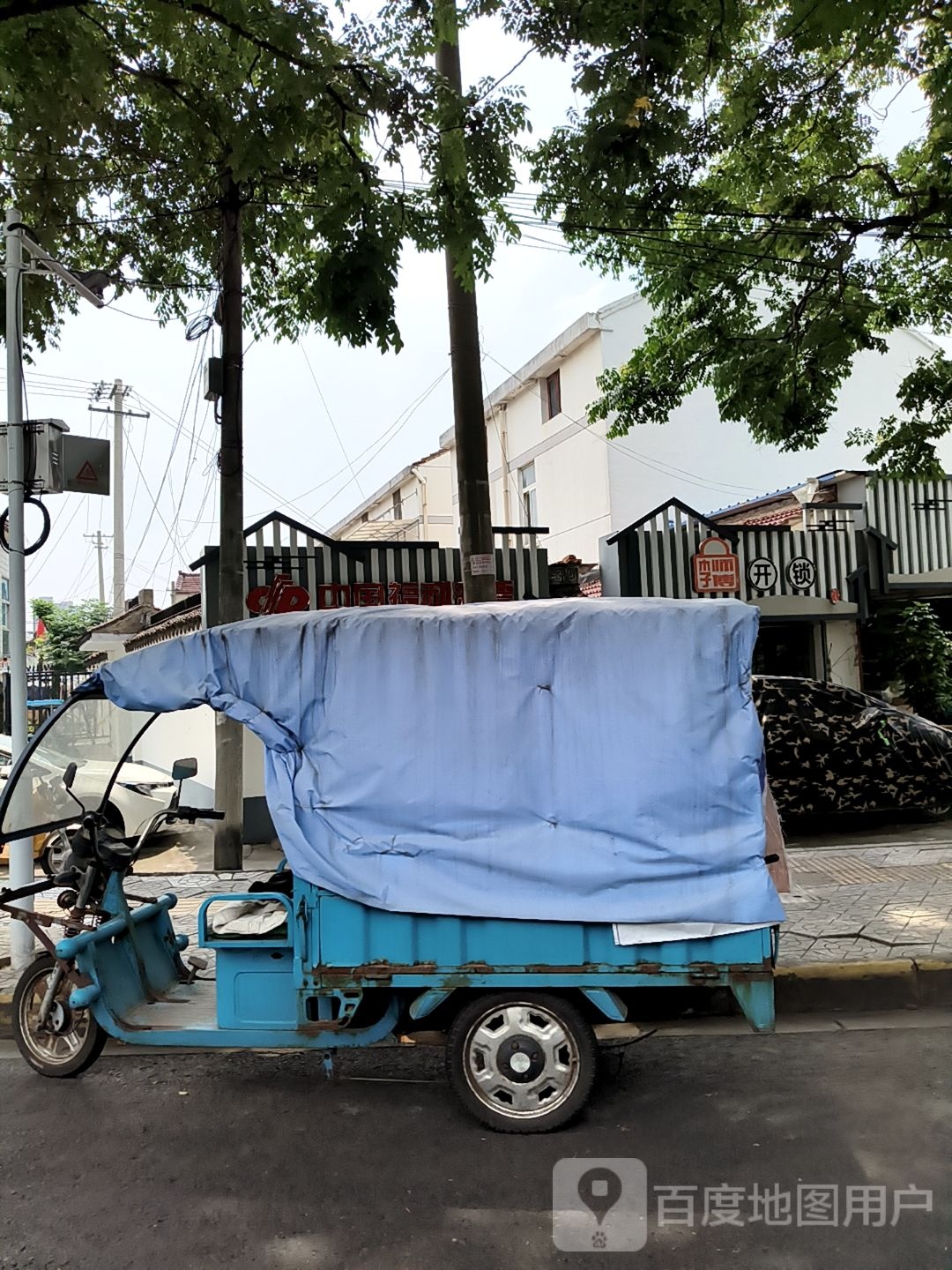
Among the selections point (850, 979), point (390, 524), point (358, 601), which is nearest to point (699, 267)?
point (358, 601)

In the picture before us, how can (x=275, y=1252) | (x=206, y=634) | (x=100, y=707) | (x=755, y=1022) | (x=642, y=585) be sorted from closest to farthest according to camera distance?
(x=275, y=1252) → (x=755, y=1022) → (x=206, y=634) → (x=100, y=707) → (x=642, y=585)

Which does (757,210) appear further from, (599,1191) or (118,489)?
(118,489)

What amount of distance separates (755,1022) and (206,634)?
278 cm

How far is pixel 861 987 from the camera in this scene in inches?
211

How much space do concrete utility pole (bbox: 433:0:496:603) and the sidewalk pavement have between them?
3.39 metres

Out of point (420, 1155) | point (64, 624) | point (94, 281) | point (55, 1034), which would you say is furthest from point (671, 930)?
point (64, 624)

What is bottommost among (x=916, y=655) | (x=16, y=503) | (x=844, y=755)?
(x=844, y=755)

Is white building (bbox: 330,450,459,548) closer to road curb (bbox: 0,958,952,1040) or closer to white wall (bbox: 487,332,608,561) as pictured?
white wall (bbox: 487,332,608,561)

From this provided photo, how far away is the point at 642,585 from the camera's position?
12273 millimetres

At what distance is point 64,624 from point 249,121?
3650 centimetres

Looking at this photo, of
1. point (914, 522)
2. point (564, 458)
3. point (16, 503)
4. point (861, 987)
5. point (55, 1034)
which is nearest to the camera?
point (55, 1034)

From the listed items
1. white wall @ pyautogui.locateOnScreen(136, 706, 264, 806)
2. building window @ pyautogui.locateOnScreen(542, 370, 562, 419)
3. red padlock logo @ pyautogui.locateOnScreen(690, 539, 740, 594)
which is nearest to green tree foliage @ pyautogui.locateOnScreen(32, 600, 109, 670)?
building window @ pyautogui.locateOnScreen(542, 370, 562, 419)

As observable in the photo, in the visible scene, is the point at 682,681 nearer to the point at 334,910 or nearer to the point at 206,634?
the point at 334,910

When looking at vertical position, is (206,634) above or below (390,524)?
below
